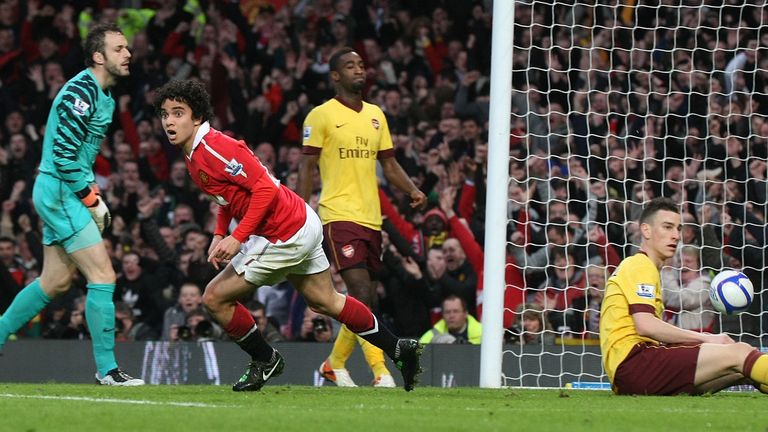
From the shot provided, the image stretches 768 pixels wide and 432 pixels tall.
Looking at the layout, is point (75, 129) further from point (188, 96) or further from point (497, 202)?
point (497, 202)

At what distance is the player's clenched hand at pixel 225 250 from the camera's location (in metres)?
6.59

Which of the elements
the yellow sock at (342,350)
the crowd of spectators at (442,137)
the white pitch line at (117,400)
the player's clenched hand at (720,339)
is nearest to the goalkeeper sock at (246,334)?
the white pitch line at (117,400)

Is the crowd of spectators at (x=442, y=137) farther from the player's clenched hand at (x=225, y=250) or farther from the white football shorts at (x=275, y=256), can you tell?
the player's clenched hand at (x=225, y=250)

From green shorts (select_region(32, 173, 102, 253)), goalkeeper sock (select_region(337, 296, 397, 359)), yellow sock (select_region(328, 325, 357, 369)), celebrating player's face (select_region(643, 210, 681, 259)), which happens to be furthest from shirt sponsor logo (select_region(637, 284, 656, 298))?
green shorts (select_region(32, 173, 102, 253))

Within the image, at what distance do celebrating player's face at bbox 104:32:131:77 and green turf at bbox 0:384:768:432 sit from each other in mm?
1843

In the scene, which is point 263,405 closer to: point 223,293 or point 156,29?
point 223,293

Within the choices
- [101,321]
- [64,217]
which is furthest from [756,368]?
[64,217]

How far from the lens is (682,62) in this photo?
12.2 meters

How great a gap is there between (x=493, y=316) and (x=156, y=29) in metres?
9.11

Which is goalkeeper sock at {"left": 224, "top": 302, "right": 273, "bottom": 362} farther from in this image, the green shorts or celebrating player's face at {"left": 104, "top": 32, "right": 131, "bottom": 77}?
celebrating player's face at {"left": 104, "top": 32, "right": 131, "bottom": 77}

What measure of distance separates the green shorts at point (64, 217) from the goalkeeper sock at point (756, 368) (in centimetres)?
364

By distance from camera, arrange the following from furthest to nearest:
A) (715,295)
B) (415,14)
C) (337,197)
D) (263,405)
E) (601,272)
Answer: (415,14) < (601,272) < (337,197) < (715,295) < (263,405)

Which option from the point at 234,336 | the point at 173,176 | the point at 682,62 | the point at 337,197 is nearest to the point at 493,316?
the point at 337,197

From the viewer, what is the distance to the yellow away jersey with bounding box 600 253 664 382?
7180 millimetres
